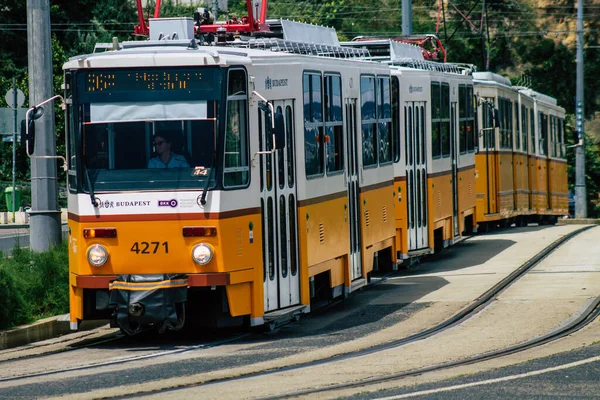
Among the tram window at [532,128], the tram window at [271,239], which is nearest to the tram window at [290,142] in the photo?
the tram window at [271,239]

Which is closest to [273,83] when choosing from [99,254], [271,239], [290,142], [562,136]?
[290,142]

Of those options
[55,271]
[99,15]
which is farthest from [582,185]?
[55,271]

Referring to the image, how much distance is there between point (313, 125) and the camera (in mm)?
15484

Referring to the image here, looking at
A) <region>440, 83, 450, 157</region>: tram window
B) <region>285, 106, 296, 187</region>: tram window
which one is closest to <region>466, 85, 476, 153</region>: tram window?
<region>440, 83, 450, 157</region>: tram window

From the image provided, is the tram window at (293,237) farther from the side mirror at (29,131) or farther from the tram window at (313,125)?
the side mirror at (29,131)

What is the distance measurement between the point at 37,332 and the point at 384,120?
22.5 feet

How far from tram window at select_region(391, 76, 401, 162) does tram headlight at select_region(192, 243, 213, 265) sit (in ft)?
25.6

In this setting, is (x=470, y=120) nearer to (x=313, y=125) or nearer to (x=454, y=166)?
(x=454, y=166)

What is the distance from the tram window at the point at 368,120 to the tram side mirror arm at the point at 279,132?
449 centimetres

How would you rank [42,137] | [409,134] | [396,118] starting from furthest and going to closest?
1. [409,134]
2. [396,118]
3. [42,137]

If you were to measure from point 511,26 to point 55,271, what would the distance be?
65.9 m

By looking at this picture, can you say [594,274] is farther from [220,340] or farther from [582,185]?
[582,185]

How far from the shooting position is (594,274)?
1922 cm

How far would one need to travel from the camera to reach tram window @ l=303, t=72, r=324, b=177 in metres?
15.2
